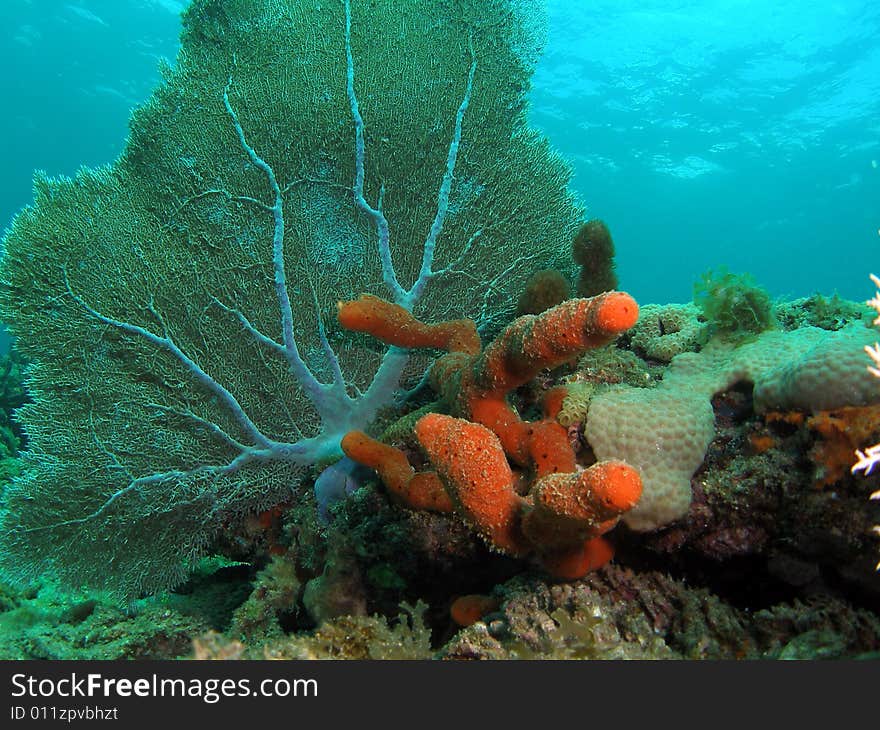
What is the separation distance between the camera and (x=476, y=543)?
10.1 feet

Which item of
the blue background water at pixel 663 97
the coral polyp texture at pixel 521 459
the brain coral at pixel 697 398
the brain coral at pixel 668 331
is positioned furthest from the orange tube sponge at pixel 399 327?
the blue background water at pixel 663 97

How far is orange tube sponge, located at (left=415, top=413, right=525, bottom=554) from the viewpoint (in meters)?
2.13

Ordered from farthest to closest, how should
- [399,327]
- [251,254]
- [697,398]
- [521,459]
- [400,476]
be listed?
[251,254] → [399,327] → [400,476] → [697,398] → [521,459]

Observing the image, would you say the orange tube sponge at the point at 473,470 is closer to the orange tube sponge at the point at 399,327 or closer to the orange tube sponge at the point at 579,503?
the orange tube sponge at the point at 579,503

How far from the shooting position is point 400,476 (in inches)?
121

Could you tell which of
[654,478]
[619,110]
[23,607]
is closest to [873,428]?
[654,478]

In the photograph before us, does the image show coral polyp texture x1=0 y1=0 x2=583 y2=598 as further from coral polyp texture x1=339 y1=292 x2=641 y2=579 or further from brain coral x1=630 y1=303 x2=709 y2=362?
coral polyp texture x1=339 y1=292 x2=641 y2=579

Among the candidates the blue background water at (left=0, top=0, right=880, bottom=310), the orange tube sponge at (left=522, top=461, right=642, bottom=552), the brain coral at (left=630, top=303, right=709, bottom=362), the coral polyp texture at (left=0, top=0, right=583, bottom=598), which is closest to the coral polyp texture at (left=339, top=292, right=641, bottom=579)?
the orange tube sponge at (left=522, top=461, right=642, bottom=552)

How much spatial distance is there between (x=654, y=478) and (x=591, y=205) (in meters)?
62.4

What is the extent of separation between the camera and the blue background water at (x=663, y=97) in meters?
25.9

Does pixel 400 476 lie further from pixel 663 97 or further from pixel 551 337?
pixel 663 97

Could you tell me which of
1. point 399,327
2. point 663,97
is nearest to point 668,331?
point 399,327

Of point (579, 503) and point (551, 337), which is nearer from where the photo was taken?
point (579, 503)

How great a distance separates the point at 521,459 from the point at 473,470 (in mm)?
725
